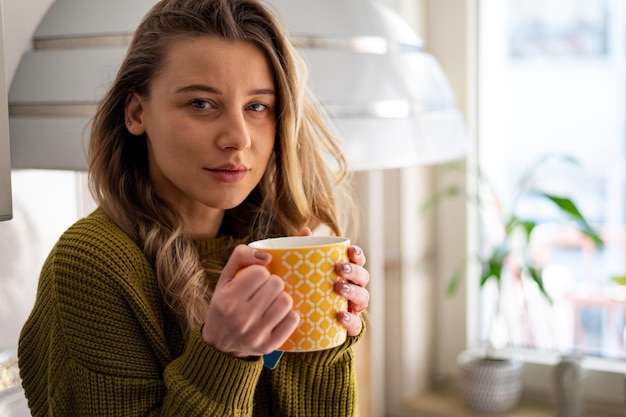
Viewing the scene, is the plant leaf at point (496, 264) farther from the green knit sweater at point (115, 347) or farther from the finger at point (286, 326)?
the finger at point (286, 326)

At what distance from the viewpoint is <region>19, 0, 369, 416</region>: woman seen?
2.38 feet

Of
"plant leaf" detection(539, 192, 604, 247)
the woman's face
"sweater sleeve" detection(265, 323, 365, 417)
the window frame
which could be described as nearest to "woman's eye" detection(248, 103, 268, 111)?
the woman's face

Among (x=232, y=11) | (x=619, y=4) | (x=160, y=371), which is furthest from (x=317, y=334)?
(x=619, y=4)

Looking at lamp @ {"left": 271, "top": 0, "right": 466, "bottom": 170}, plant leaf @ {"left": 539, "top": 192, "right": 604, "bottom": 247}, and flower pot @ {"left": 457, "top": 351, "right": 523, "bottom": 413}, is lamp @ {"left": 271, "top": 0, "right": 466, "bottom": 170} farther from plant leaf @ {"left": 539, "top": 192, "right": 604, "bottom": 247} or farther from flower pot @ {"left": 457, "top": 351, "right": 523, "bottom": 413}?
flower pot @ {"left": 457, "top": 351, "right": 523, "bottom": 413}

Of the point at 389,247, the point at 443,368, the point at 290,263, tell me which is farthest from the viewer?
the point at 443,368

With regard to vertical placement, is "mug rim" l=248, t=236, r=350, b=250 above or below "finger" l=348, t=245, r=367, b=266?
above

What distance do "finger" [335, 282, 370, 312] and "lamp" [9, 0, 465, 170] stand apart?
11cm

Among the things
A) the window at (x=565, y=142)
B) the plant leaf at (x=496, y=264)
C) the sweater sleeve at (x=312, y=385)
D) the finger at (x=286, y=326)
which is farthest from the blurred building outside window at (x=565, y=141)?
the finger at (x=286, y=326)

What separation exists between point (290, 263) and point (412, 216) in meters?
1.27

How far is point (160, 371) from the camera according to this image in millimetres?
797

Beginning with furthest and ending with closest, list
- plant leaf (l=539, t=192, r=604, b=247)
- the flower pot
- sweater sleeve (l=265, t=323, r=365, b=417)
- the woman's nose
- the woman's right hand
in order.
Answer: the flower pot → plant leaf (l=539, t=192, r=604, b=247) → sweater sleeve (l=265, t=323, r=365, b=417) → the woman's nose → the woman's right hand

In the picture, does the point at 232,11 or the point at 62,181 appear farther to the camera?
the point at 62,181

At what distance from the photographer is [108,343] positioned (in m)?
0.76

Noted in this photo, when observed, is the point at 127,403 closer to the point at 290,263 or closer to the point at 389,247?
Result: the point at 290,263
